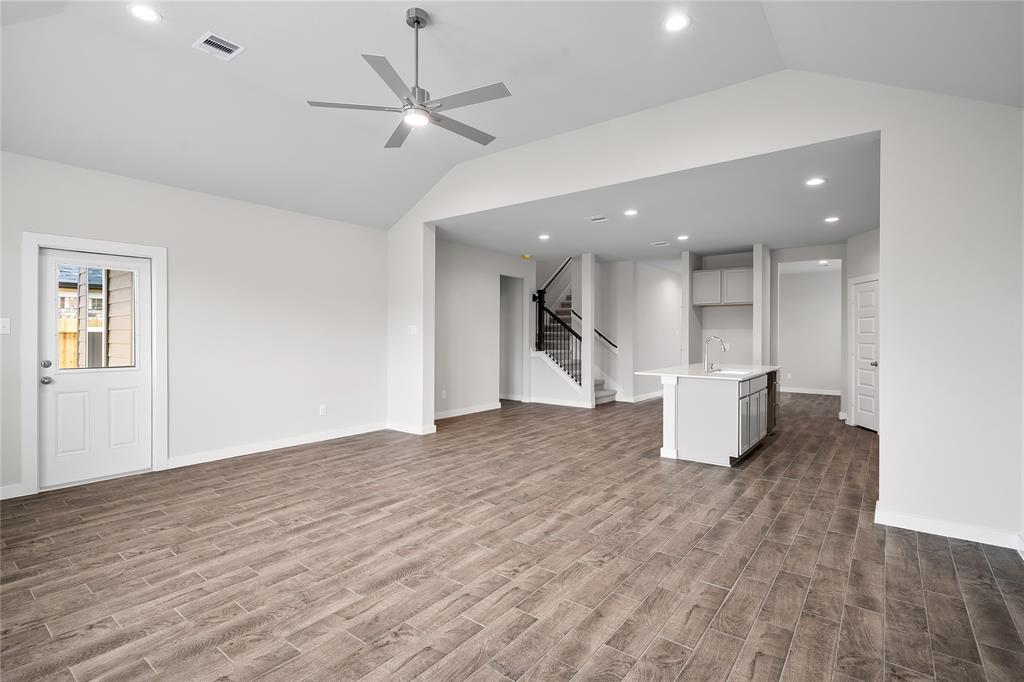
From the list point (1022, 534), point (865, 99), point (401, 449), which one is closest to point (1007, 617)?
point (1022, 534)

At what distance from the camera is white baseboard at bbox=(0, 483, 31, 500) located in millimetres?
3840

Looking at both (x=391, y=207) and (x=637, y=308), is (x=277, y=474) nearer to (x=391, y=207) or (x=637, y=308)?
(x=391, y=207)

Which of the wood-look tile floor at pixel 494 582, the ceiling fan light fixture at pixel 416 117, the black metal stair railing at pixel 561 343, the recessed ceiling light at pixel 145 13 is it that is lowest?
the wood-look tile floor at pixel 494 582

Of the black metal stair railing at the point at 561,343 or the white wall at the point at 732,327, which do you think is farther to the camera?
the black metal stair railing at the point at 561,343

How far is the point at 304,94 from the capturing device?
13.4ft

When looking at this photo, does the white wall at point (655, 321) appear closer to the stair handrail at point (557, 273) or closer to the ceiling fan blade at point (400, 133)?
the stair handrail at point (557, 273)

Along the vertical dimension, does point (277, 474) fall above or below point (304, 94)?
below

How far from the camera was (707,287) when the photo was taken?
841cm

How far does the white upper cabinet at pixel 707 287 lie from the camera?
8.28 meters

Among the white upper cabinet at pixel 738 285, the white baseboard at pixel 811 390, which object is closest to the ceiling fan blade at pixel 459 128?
the white upper cabinet at pixel 738 285

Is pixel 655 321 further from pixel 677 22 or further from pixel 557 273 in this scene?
pixel 677 22

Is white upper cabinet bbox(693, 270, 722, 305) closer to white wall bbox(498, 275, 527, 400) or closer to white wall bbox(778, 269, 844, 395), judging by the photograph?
white wall bbox(498, 275, 527, 400)

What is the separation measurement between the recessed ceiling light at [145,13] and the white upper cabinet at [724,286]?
25.6 feet

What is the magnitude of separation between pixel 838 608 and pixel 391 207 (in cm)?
581
